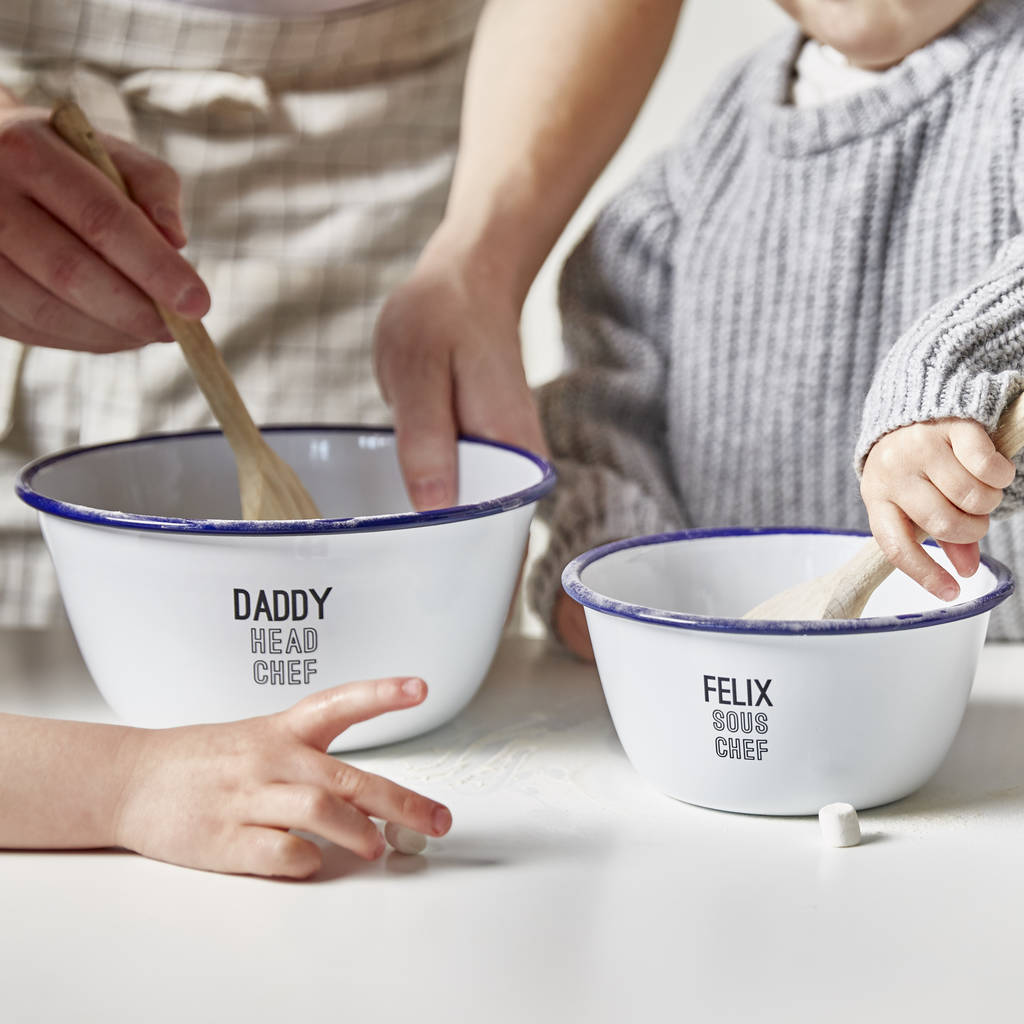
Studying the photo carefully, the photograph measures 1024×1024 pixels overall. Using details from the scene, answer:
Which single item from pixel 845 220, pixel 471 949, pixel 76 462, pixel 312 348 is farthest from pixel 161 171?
pixel 471 949

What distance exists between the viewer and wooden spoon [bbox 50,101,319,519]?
73 cm

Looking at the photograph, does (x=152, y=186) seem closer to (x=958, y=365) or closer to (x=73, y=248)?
(x=73, y=248)

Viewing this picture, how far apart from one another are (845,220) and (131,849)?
553mm

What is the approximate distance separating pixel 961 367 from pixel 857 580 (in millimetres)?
104

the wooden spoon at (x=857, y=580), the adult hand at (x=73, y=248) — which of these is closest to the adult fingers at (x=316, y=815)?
the wooden spoon at (x=857, y=580)

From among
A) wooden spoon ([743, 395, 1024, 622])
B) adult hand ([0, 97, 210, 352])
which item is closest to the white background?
adult hand ([0, 97, 210, 352])

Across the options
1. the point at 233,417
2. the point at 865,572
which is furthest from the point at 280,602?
the point at 865,572

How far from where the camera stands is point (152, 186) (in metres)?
0.80

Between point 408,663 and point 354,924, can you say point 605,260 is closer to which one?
point 408,663

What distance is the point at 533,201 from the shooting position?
3.01 feet

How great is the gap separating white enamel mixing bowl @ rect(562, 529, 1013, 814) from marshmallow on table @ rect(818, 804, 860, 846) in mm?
18

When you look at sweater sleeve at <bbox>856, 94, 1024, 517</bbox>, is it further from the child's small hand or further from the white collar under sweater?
the white collar under sweater

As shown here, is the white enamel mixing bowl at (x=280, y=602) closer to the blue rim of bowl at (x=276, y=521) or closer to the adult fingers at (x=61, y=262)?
the blue rim of bowl at (x=276, y=521)

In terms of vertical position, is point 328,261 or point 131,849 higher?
point 328,261
